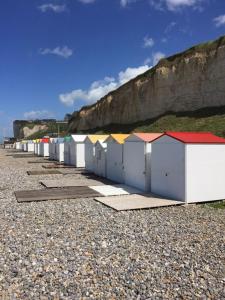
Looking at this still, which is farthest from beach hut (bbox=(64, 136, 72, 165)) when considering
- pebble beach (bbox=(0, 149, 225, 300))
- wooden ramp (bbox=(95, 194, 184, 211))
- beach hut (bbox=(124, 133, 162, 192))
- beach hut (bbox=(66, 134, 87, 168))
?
pebble beach (bbox=(0, 149, 225, 300))

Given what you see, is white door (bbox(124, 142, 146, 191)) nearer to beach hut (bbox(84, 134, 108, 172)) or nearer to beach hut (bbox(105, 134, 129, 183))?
beach hut (bbox(105, 134, 129, 183))

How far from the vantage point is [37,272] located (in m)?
7.34

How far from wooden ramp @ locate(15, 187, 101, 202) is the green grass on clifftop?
17.4 meters

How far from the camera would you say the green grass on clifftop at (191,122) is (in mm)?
34781

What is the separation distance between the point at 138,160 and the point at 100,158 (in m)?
7.47

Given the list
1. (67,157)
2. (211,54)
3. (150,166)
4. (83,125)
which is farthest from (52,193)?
(83,125)

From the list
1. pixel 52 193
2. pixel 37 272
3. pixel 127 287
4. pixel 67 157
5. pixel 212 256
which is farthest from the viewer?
pixel 67 157

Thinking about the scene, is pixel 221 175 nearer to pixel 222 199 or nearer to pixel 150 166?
pixel 222 199

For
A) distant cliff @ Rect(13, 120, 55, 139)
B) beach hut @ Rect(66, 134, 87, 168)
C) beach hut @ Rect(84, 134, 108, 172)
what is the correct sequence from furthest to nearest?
distant cliff @ Rect(13, 120, 55, 139), beach hut @ Rect(66, 134, 87, 168), beach hut @ Rect(84, 134, 108, 172)

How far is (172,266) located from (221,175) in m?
7.70

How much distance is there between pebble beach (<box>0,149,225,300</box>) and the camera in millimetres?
6582

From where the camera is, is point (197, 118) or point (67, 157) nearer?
point (67, 157)

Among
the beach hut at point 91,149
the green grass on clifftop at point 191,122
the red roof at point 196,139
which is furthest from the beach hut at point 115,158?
the green grass on clifftop at point 191,122

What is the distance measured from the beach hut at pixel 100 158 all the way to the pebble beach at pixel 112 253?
35.6ft
